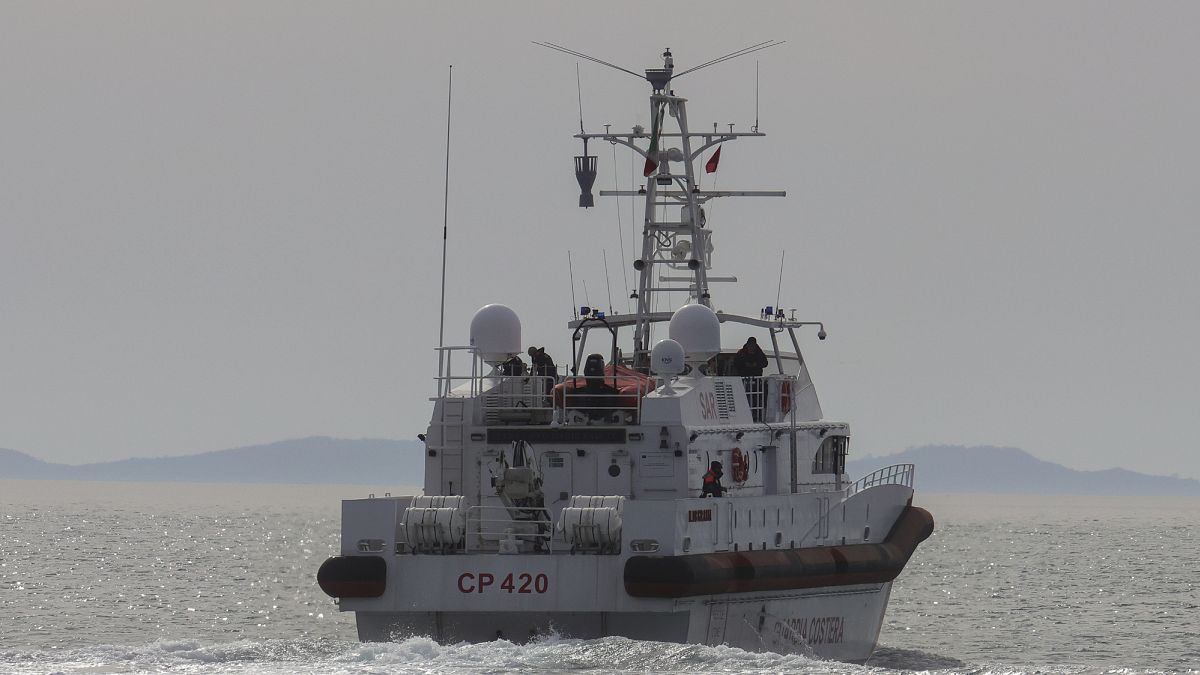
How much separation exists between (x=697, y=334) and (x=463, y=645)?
623 centimetres

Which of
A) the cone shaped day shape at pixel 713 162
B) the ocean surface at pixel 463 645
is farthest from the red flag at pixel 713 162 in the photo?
the ocean surface at pixel 463 645

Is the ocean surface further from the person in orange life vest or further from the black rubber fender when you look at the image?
the person in orange life vest

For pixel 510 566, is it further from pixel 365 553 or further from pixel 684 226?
pixel 684 226

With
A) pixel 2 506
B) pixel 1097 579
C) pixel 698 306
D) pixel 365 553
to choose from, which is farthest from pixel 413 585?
pixel 2 506

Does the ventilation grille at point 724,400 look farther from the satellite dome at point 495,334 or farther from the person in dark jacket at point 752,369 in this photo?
the satellite dome at point 495,334

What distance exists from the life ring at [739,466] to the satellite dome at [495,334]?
3.42 m

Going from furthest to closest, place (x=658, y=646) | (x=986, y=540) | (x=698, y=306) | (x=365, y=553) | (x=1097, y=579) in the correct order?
(x=986, y=540) < (x=1097, y=579) < (x=698, y=306) < (x=365, y=553) < (x=658, y=646)

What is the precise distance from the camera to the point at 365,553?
27.2 meters

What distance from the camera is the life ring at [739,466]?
98.2 feet

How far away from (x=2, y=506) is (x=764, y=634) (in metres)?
116

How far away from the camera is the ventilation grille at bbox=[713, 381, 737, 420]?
2988 centimetres

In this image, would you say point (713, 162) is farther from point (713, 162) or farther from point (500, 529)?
point (500, 529)

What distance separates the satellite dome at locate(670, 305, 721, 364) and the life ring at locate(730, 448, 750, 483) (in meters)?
1.47

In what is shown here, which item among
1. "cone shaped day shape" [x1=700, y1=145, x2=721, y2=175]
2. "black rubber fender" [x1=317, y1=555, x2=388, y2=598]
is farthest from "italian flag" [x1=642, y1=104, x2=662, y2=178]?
"black rubber fender" [x1=317, y1=555, x2=388, y2=598]
